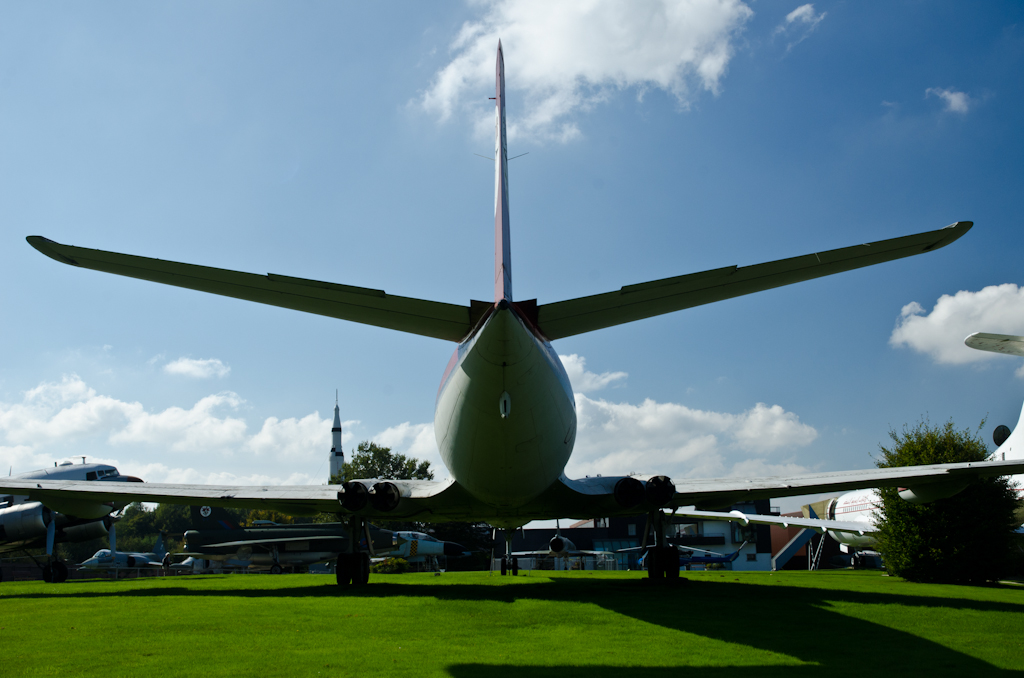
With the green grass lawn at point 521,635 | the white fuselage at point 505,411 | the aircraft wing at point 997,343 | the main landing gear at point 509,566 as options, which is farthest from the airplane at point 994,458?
the main landing gear at point 509,566

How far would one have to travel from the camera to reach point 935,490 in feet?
34.4

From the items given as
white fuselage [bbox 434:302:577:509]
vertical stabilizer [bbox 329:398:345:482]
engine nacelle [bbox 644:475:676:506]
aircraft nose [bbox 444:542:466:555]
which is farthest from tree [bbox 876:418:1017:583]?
vertical stabilizer [bbox 329:398:345:482]

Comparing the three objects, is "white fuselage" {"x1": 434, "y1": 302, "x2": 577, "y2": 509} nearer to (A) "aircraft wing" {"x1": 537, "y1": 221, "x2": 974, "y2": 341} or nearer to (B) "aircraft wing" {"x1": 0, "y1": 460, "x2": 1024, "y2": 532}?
(A) "aircraft wing" {"x1": 537, "y1": 221, "x2": 974, "y2": 341}

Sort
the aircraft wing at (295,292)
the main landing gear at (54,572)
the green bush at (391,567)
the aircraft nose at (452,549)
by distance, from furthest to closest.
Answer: the aircraft nose at (452,549)
the green bush at (391,567)
the main landing gear at (54,572)
the aircraft wing at (295,292)

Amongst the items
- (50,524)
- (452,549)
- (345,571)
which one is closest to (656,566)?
(345,571)

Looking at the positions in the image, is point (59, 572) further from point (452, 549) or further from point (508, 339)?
point (452, 549)

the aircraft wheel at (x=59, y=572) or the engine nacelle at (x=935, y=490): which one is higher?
the engine nacelle at (x=935, y=490)

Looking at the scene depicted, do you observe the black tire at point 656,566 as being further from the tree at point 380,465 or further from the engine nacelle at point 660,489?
the tree at point 380,465

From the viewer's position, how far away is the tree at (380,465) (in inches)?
2269

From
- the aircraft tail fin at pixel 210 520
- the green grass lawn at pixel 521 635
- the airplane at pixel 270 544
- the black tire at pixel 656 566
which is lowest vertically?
the airplane at pixel 270 544

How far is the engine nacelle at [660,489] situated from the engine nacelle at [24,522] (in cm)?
2118

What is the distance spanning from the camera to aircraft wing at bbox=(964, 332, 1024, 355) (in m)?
19.6

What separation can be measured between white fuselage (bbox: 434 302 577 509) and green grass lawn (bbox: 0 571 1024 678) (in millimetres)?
1678

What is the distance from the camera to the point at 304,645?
5.59m
